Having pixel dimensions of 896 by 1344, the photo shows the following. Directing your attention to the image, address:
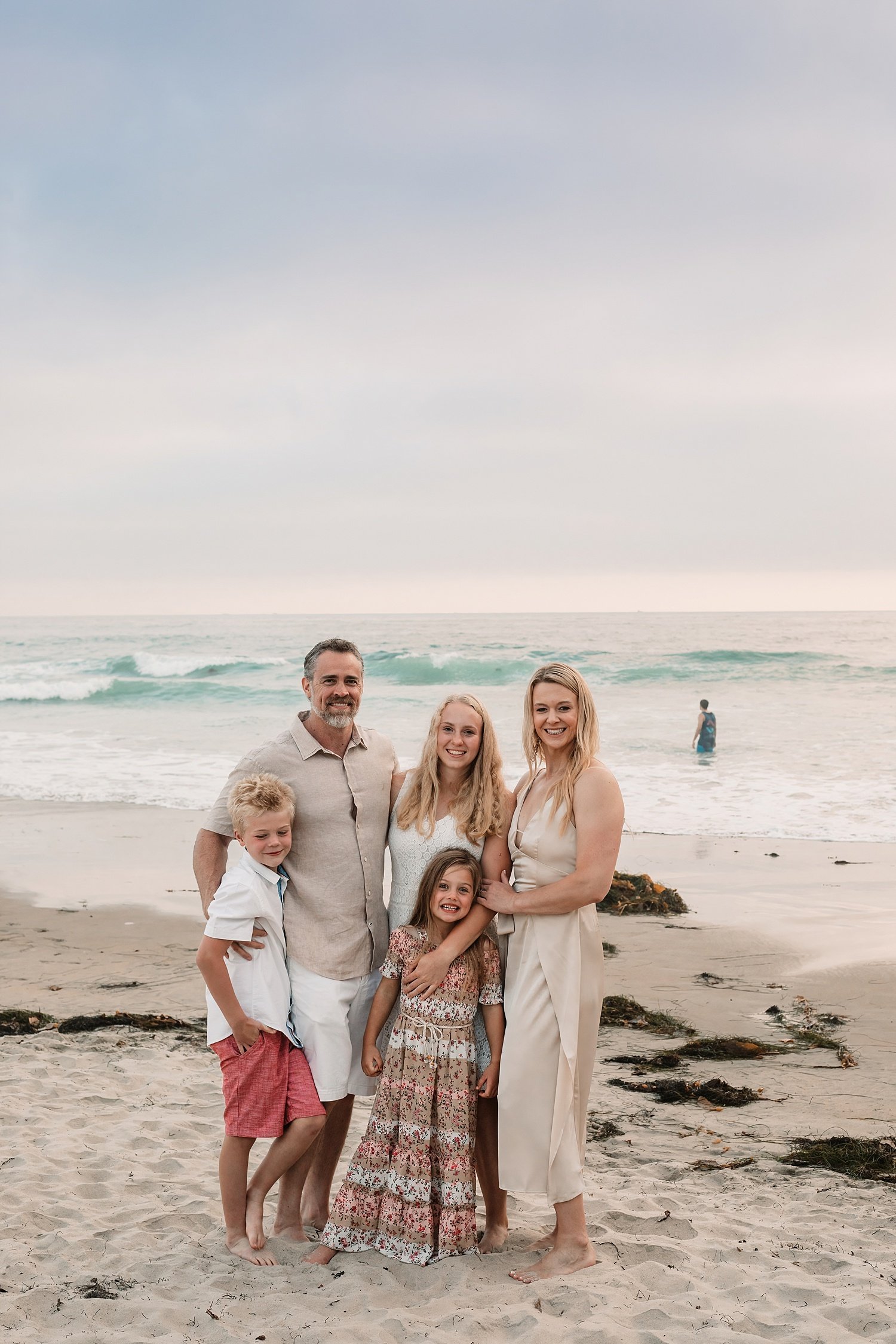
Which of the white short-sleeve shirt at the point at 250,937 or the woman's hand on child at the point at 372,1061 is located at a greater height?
the white short-sleeve shirt at the point at 250,937

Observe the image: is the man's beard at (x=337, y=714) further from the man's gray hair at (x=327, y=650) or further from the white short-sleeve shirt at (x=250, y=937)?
the white short-sleeve shirt at (x=250, y=937)

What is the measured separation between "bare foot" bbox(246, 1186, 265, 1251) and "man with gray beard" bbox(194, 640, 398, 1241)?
6.1 inches

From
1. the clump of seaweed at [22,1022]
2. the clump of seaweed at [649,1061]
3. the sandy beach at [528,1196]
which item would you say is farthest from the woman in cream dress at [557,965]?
the clump of seaweed at [22,1022]

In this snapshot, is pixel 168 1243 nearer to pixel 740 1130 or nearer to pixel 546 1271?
pixel 546 1271

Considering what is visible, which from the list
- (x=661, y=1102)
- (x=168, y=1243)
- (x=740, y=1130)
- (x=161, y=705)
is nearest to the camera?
(x=168, y=1243)

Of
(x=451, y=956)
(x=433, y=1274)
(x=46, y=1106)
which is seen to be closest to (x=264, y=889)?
(x=451, y=956)

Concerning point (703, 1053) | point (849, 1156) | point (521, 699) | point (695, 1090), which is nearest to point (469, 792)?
point (849, 1156)

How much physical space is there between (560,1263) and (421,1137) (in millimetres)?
645

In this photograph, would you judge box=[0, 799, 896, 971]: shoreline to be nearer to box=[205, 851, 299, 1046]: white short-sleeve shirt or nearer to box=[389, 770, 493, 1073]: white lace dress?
box=[389, 770, 493, 1073]: white lace dress

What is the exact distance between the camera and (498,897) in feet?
11.1

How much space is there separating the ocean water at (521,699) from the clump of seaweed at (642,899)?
11.4 feet

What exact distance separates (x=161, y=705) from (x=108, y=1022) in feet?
77.5

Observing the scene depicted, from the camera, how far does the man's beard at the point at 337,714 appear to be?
3.53 m

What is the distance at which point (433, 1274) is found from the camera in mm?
3311
